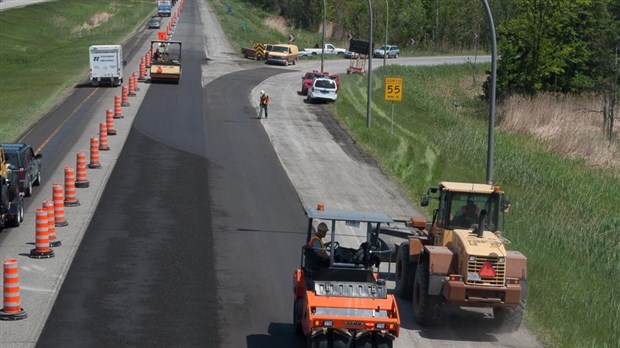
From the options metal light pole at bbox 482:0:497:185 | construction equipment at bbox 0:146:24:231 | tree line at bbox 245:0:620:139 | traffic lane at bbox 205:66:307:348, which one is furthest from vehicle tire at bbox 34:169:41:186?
tree line at bbox 245:0:620:139

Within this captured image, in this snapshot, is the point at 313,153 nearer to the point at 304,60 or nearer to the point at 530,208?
the point at 530,208

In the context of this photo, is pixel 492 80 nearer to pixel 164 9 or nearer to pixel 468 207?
pixel 468 207

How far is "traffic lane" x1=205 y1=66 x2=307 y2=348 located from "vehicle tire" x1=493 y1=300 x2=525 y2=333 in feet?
11.6

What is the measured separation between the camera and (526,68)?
242 feet

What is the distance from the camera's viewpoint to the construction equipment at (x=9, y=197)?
25047mm

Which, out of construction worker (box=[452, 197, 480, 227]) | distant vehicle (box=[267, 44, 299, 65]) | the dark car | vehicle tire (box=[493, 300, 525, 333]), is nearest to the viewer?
vehicle tire (box=[493, 300, 525, 333])

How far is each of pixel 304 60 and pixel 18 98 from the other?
1457 inches

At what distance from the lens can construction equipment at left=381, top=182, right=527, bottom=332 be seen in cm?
1697

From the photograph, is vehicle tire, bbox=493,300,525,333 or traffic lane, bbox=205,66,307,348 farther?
traffic lane, bbox=205,66,307,348

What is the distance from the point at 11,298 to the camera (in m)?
17.8

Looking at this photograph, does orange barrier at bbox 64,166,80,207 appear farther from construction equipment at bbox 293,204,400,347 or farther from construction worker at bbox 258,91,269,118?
construction worker at bbox 258,91,269,118

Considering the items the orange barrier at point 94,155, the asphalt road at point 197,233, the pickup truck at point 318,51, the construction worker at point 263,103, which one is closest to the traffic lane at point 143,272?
the asphalt road at point 197,233

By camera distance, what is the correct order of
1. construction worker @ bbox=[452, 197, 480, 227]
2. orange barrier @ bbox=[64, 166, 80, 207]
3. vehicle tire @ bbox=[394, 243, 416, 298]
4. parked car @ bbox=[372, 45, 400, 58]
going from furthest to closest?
parked car @ bbox=[372, 45, 400, 58]
orange barrier @ bbox=[64, 166, 80, 207]
vehicle tire @ bbox=[394, 243, 416, 298]
construction worker @ bbox=[452, 197, 480, 227]

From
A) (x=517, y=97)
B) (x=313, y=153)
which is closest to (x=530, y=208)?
(x=313, y=153)
